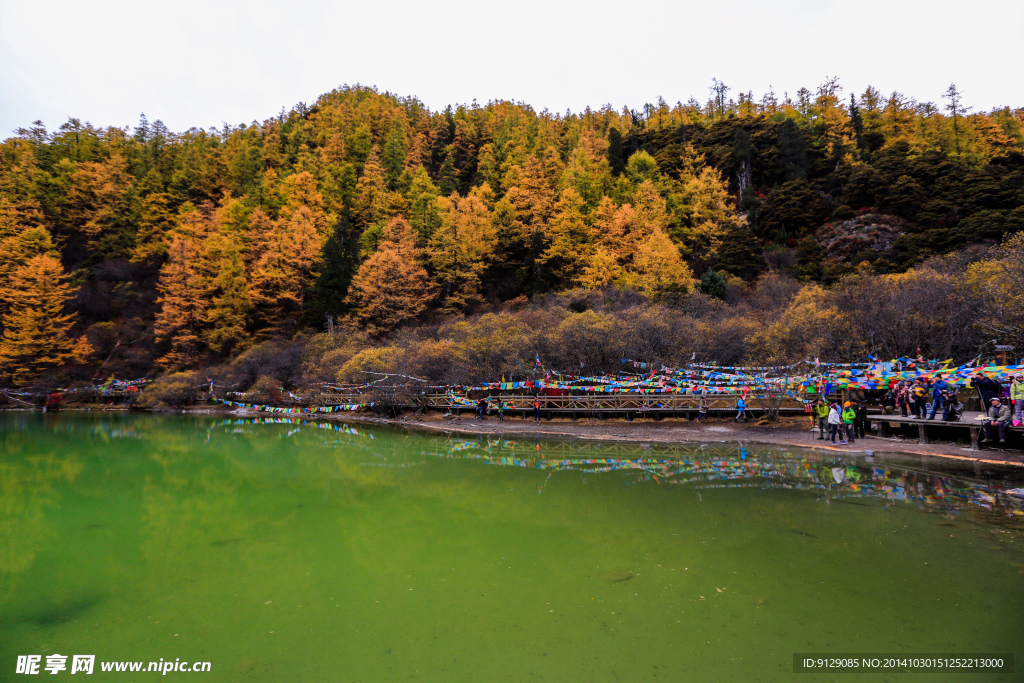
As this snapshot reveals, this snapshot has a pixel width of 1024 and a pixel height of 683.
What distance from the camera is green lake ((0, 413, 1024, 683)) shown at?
451 cm

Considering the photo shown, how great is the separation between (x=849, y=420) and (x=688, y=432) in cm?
500

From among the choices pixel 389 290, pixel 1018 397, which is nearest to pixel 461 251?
pixel 389 290

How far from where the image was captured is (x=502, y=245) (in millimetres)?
42375

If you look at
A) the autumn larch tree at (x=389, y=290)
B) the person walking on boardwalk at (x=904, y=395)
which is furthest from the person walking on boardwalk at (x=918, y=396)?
the autumn larch tree at (x=389, y=290)

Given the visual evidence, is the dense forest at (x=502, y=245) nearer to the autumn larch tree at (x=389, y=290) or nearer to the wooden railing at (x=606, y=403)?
the autumn larch tree at (x=389, y=290)

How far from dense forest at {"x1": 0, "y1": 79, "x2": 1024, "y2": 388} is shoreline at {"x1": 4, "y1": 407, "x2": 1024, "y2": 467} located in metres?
3.29

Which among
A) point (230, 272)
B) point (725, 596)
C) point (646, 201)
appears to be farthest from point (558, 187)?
point (725, 596)

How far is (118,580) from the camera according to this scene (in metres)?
6.51

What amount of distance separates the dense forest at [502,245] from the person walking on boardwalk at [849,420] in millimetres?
5412

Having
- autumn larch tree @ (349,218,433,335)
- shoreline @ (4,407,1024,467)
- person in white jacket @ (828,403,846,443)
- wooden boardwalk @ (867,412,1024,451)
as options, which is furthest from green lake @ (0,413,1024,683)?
autumn larch tree @ (349,218,433,335)

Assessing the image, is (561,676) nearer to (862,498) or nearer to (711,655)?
(711,655)

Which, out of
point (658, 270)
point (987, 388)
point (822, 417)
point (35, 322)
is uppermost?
point (658, 270)

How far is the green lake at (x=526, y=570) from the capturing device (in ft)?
14.8

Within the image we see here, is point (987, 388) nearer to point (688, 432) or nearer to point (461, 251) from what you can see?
point (688, 432)
